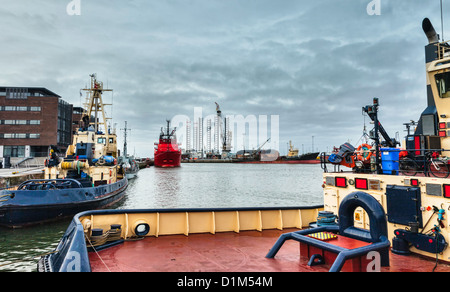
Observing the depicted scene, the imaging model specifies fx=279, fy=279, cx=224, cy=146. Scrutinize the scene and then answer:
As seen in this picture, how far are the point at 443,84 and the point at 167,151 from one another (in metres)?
99.1

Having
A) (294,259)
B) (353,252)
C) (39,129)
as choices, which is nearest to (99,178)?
(294,259)

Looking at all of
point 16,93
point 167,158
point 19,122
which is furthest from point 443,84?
point 167,158

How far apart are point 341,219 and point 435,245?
2109 millimetres

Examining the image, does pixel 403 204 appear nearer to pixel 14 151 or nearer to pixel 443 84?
pixel 443 84

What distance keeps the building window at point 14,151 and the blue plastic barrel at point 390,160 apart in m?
81.3

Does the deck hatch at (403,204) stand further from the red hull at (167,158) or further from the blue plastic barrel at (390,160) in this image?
the red hull at (167,158)

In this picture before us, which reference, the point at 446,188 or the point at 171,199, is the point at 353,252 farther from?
the point at 171,199

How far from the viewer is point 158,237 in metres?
8.54

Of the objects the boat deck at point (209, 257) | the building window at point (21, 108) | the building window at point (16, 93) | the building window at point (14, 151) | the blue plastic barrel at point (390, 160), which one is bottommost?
the boat deck at point (209, 257)

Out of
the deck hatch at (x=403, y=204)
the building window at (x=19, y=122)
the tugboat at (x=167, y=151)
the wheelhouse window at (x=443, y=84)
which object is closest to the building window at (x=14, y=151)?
the building window at (x=19, y=122)

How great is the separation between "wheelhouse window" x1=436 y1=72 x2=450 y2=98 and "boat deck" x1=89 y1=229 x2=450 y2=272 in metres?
6.44

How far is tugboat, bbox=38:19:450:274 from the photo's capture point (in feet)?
18.9

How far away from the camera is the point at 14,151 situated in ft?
226

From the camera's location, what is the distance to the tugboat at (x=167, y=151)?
105562 mm
